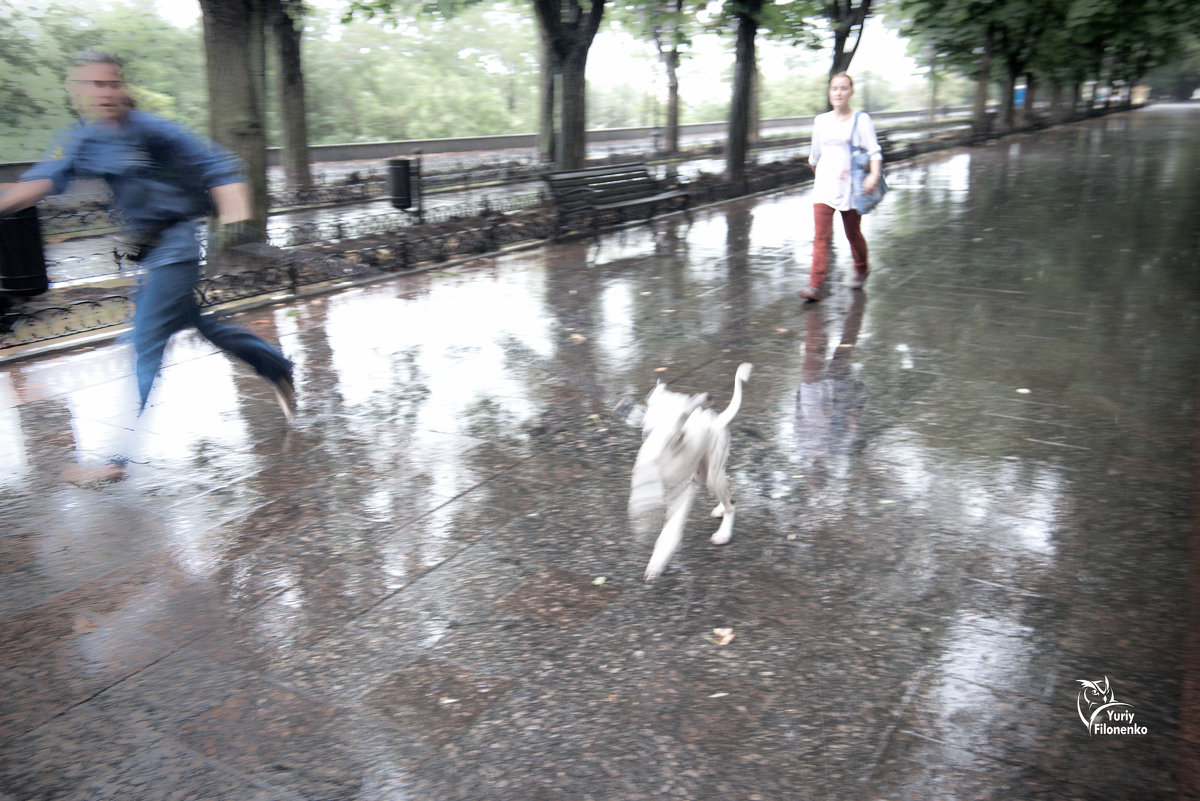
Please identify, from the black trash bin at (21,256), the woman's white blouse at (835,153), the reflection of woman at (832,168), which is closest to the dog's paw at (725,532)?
the reflection of woman at (832,168)

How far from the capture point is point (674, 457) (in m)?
3.19

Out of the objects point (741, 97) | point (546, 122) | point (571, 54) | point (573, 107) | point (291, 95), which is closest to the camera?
point (571, 54)

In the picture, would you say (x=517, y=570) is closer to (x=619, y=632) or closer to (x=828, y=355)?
(x=619, y=632)

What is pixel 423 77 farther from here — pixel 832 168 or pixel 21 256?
pixel 832 168

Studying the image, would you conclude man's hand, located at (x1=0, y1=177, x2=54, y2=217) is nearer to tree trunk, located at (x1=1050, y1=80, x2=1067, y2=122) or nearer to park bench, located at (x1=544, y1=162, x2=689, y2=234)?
park bench, located at (x1=544, y1=162, x2=689, y2=234)

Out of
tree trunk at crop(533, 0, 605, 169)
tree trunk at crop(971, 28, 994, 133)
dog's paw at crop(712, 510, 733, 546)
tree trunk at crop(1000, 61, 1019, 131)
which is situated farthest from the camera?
tree trunk at crop(1000, 61, 1019, 131)

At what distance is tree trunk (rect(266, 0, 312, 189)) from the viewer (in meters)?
17.9

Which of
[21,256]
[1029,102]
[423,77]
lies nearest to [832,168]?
[21,256]

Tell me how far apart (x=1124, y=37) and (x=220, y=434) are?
41.1 metres

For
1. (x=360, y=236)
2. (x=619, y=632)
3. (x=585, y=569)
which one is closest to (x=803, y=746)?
(x=619, y=632)

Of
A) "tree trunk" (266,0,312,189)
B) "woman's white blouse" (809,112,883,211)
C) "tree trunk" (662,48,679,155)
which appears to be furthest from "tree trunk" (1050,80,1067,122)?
"woman's white blouse" (809,112,883,211)

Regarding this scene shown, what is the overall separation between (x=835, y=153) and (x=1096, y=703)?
19.9 feet

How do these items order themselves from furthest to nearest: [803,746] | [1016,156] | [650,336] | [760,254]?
[1016,156] < [760,254] < [650,336] < [803,746]

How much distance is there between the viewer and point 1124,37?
36.3m
